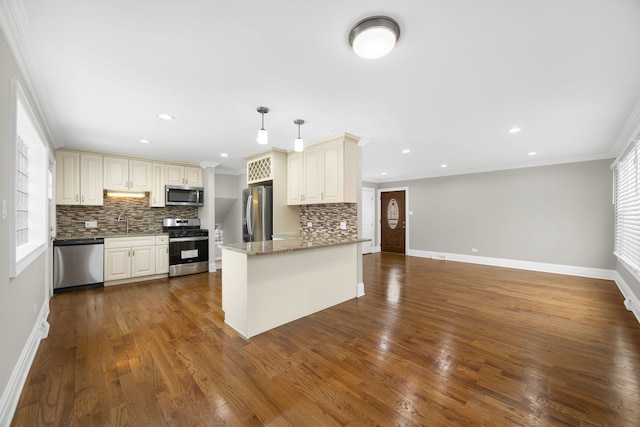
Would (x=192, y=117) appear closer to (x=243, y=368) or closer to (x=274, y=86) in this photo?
(x=274, y=86)

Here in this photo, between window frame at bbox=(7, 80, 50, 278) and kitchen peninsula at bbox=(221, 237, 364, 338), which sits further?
kitchen peninsula at bbox=(221, 237, 364, 338)

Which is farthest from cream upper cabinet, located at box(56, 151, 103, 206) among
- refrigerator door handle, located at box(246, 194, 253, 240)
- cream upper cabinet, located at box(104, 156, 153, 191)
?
refrigerator door handle, located at box(246, 194, 253, 240)

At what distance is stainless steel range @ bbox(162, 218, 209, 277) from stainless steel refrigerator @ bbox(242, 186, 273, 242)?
1.45 m

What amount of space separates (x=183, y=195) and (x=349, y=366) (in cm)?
492

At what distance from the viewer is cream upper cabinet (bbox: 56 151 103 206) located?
434 cm

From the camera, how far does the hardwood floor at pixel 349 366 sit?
1.62 m

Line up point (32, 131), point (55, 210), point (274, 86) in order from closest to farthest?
point (274, 86)
point (32, 131)
point (55, 210)

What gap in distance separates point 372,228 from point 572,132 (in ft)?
17.5

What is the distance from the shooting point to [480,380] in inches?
76.2

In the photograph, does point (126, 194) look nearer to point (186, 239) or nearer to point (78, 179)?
point (78, 179)

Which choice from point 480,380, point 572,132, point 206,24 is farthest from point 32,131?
point 572,132

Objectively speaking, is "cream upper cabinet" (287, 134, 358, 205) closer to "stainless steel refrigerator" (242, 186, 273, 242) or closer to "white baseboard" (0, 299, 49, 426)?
"stainless steel refrigerator" (242, 186, 273, 242)

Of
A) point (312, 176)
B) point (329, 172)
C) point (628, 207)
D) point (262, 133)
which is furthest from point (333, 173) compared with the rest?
point (628, 207)

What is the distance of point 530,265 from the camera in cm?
571
